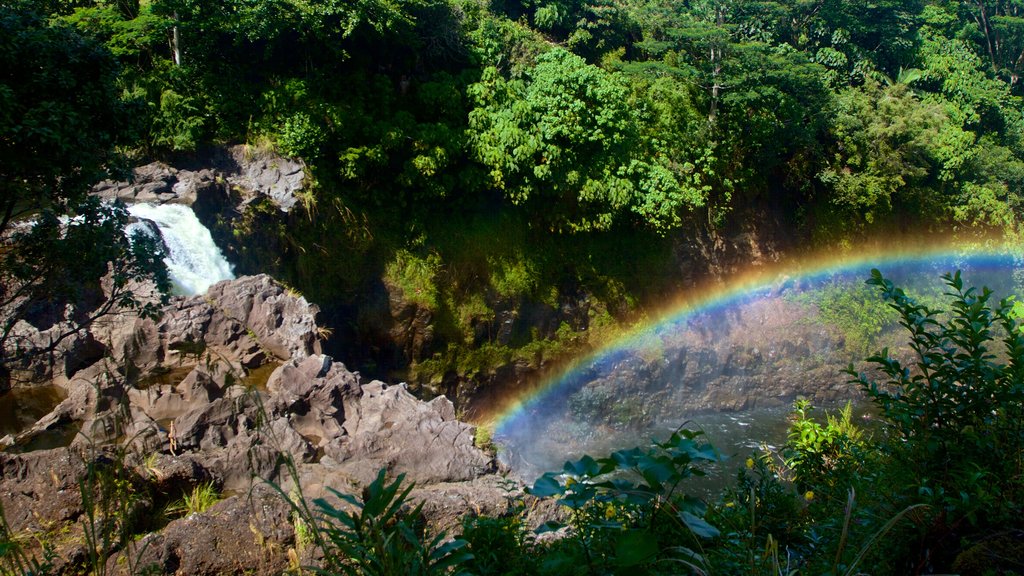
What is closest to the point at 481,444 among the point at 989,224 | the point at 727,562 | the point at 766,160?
the point at 727,562

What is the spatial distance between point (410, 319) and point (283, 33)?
633 centimetres

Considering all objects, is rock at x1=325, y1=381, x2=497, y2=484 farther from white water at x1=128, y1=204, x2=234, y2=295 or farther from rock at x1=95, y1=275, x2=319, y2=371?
white water at x1=128, y1=204, x2=234, y2=295

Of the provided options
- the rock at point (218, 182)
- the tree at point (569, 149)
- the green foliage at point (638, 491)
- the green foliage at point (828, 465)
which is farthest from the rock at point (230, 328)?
the green foliage at point (638, 491)

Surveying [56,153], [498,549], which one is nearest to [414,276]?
[56,153]

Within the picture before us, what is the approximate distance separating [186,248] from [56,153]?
5.14m

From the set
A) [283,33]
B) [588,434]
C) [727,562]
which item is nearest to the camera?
[727,562]

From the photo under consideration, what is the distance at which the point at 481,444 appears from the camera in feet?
36.8

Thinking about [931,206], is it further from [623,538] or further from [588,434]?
[623,538]

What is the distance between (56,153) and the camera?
611 centimetres

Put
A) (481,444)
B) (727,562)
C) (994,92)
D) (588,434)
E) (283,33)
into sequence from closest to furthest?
(727,562) → (481,444) → (283,33) → (588,434) → (994,92)

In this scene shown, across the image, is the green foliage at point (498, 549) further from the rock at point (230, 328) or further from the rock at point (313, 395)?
the rock at point (230, 328)

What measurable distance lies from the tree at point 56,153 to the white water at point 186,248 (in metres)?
3.95

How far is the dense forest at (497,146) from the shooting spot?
13023 millimetres

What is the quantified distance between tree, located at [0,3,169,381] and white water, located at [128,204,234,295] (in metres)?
3.95
